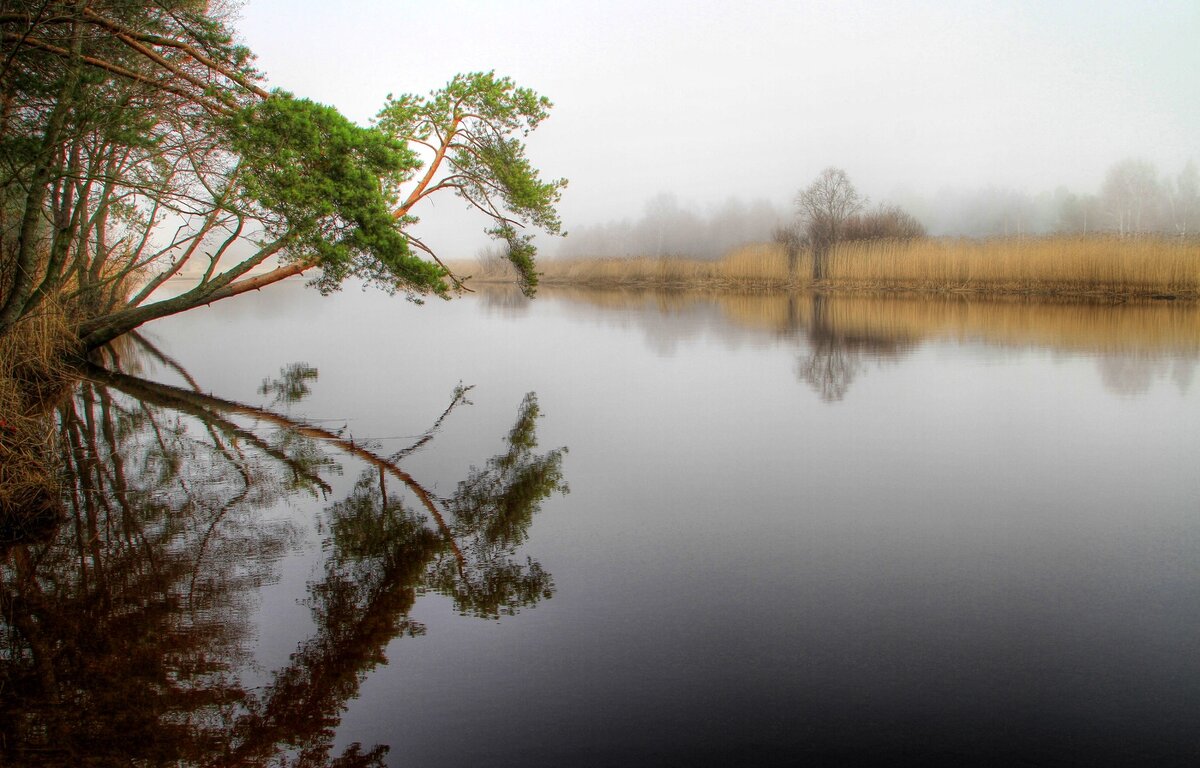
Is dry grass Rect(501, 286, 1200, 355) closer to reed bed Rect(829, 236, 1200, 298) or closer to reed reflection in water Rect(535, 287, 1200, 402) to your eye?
reed reflection in water Rect(535, 287, 1200, 402)

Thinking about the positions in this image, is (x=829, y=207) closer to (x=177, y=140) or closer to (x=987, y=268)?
(x=987, y=268)

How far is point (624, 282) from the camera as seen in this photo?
3722cm

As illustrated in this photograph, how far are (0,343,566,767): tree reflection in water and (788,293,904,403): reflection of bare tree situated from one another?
3.88m

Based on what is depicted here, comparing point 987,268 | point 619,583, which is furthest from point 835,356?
point 987,268

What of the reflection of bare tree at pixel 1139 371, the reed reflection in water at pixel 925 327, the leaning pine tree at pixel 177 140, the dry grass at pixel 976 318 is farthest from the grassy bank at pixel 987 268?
the leaning pine tree at pixel 177 140

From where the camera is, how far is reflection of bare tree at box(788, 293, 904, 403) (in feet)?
30.6

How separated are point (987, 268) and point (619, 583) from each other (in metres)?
23.6

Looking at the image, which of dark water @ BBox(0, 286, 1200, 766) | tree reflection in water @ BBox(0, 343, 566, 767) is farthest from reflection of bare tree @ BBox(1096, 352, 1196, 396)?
tree reflection in water @ BBox(0, 343, 566, 767)

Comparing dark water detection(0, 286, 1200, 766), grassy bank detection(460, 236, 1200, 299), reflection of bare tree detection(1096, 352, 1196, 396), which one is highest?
grassy bank detection(460, 236, 1200, 299)

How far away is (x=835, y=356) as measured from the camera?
11.6m

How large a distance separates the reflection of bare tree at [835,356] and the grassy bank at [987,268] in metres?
10.3

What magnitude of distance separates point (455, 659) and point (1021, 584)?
2.50 metres

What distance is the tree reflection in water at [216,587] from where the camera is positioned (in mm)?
2768

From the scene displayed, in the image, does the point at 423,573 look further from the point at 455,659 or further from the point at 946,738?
the point at 946,738
